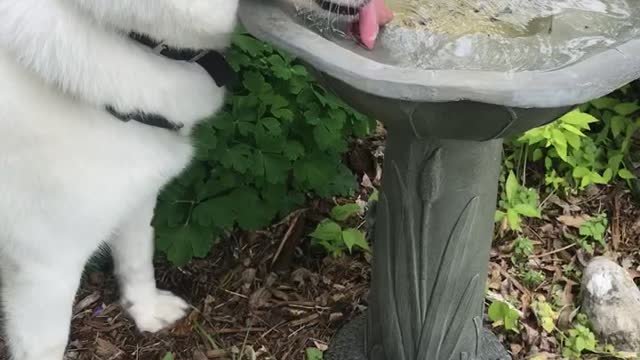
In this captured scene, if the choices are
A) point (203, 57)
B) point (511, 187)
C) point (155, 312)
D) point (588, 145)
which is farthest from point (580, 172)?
point (203, 57)

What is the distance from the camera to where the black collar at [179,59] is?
1.41 metres

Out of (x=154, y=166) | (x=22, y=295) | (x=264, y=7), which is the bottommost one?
(x=22, y=295)

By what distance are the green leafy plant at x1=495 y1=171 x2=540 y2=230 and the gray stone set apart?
252 millimetres

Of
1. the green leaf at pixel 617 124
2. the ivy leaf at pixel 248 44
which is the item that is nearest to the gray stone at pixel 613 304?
the green leaf at pixel 617 124

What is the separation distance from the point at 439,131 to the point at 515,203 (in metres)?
1.22

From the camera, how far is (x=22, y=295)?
164cm

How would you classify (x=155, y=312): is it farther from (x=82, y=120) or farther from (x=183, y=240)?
(x=82, y=120)

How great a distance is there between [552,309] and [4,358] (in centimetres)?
138

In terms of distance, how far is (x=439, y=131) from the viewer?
50.0 inches

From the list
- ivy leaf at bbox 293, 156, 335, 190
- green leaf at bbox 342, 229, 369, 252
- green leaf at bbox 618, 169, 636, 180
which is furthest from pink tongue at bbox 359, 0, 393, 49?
green leaf at bbox 618, 169, 636, 180

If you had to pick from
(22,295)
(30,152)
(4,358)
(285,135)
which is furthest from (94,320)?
(30,152)

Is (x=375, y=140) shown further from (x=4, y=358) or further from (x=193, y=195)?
(x=4, y=358)

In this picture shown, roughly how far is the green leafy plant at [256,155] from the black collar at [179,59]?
0.38 meters

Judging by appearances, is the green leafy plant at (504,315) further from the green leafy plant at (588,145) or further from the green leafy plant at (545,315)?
the green leafy plant at (588,145)
